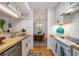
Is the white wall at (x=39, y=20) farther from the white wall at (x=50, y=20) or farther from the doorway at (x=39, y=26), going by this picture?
the white wall at (x=50, y=20)

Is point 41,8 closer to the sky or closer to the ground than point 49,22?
closer to the sky

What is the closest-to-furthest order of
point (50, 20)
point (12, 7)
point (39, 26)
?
point (12, 7) → point (39, 26) → point (50, 20)

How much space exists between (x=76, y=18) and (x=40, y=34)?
65.9 inches

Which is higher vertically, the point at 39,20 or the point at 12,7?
the point at 12,7

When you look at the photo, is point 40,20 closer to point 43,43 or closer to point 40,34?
point 40,34

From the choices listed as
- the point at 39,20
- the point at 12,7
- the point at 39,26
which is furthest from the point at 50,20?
the point at 12,7

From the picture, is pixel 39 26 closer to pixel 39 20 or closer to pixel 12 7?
pixel 39 20

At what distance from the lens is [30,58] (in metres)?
0.99

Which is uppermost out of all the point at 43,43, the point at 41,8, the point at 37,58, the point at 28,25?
the point at 41,8

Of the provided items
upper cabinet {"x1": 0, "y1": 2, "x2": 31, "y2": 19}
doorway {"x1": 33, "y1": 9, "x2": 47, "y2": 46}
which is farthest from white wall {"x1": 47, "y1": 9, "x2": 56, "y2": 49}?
upper cabinet {"x1": 0, "y1": 2, "x2": 31, "y2": 19}

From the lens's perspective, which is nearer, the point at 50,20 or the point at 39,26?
the point at 39,26

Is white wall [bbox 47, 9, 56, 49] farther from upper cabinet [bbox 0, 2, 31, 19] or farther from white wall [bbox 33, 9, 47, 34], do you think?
upper cabinet [bbox 0, 2, 31, 19]

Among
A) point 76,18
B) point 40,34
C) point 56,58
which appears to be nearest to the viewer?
point 56,58

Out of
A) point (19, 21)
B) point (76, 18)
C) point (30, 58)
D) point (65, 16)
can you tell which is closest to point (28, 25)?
point (19, 21)
